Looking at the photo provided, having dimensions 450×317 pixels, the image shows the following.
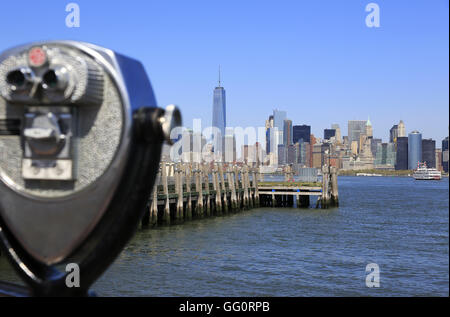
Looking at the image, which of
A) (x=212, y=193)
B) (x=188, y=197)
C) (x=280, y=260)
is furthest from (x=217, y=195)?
(x=280, y=260)

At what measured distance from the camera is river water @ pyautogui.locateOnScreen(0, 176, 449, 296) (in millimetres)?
14516

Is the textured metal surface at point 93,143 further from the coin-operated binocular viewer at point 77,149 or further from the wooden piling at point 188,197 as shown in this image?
the wooden piling at point 188,197

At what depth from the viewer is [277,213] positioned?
38875mm

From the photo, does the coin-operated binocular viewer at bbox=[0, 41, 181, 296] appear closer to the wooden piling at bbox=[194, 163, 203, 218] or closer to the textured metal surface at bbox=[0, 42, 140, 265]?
the textured metal surface at bbox=[0, 42, 140, 265]

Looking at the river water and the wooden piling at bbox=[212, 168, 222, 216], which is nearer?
the river water

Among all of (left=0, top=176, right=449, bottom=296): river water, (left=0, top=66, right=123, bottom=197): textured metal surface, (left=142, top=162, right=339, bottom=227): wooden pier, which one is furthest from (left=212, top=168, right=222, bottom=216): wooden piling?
(left=0, top=66, right=123, bottom=197): textured metal surface

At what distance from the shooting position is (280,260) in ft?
62.1

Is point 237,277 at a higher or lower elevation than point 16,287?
lower

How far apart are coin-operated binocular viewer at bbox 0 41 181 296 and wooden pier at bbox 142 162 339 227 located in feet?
72.6

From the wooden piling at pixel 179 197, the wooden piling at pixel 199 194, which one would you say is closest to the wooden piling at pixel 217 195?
the wooden piling at pixel 199 194

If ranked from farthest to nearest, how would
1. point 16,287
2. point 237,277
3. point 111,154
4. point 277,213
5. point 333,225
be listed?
point 277,213
point 333,225
point 237,277
point 16,287
point 111,154
